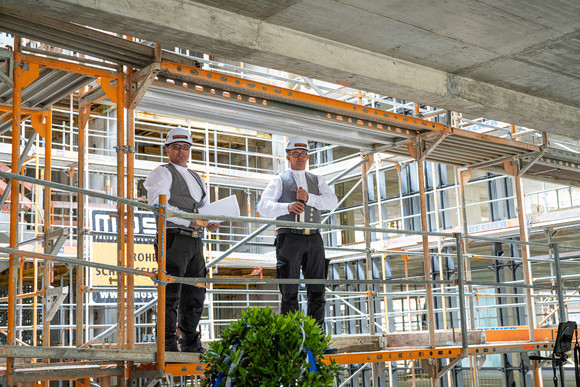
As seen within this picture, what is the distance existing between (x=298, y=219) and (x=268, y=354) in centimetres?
308

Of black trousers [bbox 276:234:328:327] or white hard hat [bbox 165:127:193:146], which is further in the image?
black trousers [bbox 276:234:328:327]

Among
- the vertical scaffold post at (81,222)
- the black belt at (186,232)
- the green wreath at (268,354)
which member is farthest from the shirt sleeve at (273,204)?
the green wreath at (268,354)

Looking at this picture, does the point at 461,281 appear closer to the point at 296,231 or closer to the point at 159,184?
the point at 296,231

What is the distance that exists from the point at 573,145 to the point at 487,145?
8.14 metres

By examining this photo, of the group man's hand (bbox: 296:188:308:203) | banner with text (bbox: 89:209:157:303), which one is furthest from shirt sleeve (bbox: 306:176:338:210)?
banner with text (bbox: 89:209:157:303)

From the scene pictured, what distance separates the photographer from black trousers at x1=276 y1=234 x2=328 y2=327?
6938mm

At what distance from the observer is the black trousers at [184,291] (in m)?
6.18

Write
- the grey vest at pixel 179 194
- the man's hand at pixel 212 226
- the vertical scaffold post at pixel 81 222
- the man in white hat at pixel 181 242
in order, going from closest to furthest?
the man in white hat at pixel 181 242, the grey vest at pixel 179 194, the man's hand at pixel 212 226, the vertical scaffold post at pixel 81 222

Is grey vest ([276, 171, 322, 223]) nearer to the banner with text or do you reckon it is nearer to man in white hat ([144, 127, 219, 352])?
man in white hat ([144, 127, 219, 352])

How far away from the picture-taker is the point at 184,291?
6.52 metres

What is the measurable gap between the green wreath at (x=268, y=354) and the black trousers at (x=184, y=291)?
188 cm

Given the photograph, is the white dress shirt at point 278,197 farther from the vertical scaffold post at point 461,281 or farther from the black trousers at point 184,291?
the vertical scaffold post at point 461,281

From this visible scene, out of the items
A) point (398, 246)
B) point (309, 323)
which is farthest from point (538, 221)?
point (309, 323)

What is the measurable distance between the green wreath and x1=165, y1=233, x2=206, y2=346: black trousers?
6.16 ft
